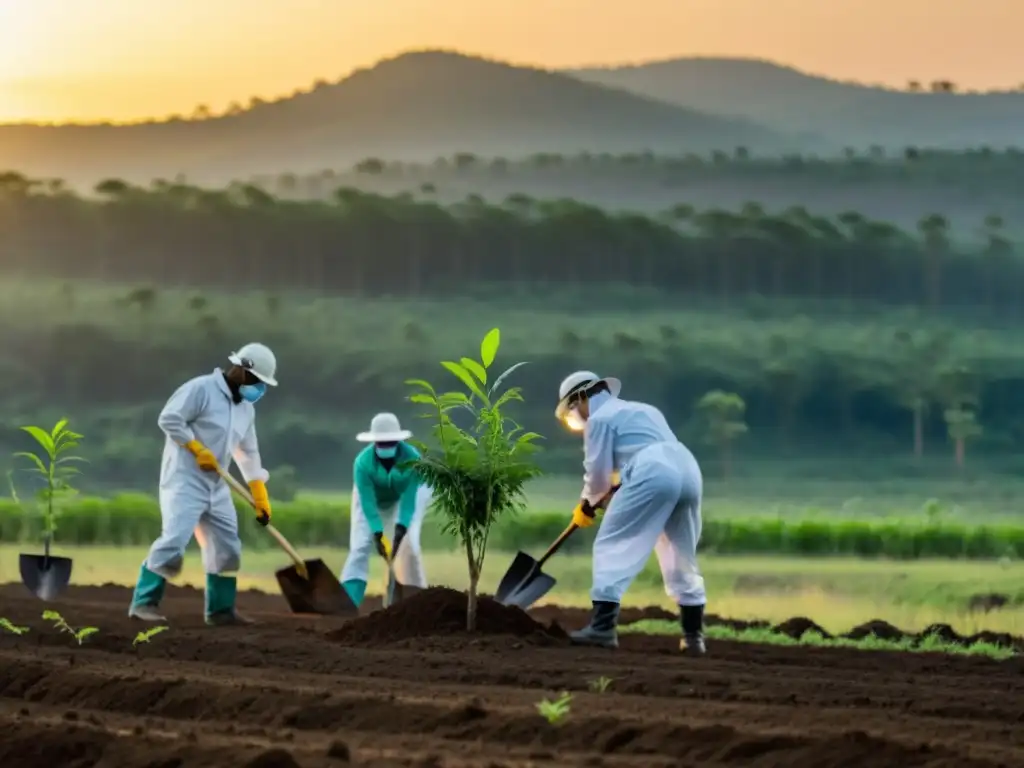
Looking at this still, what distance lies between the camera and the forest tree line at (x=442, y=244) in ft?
159

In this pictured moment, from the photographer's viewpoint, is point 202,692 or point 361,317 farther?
point 361,317

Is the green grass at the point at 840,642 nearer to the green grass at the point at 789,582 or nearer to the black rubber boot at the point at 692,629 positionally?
the green grass at the point at 789,582

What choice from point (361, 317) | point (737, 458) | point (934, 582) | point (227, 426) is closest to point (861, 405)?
point (737, 458)

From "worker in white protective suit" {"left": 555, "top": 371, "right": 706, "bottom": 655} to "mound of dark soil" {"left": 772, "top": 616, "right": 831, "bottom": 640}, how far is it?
184cm

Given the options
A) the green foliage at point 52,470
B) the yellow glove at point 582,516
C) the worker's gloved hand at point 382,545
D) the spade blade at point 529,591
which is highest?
the green foliage at point 52,470

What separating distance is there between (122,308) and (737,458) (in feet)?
57.9

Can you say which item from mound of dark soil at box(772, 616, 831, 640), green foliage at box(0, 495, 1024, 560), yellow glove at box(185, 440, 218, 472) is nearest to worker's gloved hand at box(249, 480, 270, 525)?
yellow glove at box(185, 440, 218, 472)

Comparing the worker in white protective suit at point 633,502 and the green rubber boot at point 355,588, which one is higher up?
the worker in white protective suit at point 633,502

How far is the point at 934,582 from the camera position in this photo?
18375mm

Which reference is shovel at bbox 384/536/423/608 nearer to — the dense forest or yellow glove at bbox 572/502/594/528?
yellow glove at bbox 572/502/594/528

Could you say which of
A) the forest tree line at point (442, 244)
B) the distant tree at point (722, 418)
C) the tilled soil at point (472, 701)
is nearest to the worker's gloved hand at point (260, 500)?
the tilled soil at point (472, 701)

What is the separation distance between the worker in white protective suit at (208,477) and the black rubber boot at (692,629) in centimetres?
355

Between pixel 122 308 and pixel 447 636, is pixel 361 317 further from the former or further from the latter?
pixel 447 636

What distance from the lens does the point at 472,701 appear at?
7.45m
